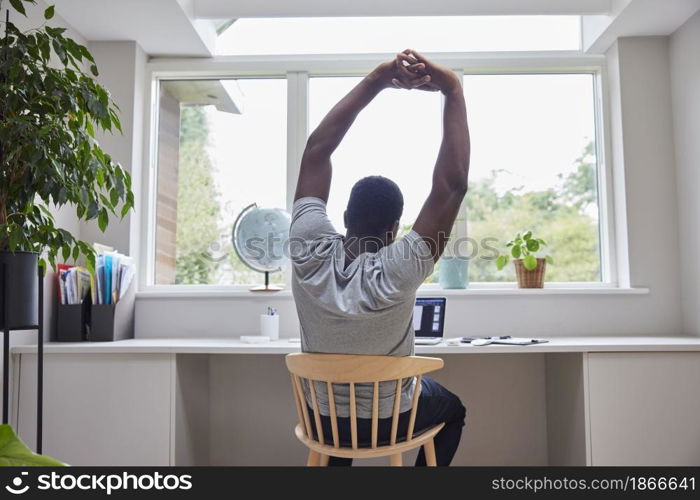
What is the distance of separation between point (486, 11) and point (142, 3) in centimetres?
158

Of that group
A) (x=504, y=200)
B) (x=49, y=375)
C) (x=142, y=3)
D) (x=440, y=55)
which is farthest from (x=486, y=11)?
(x=49, y=375)

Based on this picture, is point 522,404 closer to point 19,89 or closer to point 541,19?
point 541,19

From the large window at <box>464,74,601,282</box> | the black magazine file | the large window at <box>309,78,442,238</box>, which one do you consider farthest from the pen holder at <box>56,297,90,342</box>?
the large window at <box>464,74,601,282</box>

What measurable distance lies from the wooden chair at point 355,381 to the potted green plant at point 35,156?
0.84m

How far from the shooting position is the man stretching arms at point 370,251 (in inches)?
54.9

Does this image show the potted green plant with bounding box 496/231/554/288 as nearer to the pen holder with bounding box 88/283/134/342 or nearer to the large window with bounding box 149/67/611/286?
the large window with bounding box 149/67/611/286

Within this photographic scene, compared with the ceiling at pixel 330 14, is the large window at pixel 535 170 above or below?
below

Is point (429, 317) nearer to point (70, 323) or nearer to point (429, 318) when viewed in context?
point (429, 318)

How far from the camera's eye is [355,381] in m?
1.45

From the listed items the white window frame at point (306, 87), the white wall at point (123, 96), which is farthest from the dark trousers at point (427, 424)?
the white wall at point (123, 96)

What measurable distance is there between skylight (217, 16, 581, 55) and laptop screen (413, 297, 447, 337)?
4.44 ft

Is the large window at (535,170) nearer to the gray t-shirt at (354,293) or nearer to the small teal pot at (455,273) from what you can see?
the small teal pot at (455,273)

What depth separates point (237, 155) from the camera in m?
3.00

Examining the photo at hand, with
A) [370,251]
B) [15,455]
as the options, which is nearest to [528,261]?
[370,251]
